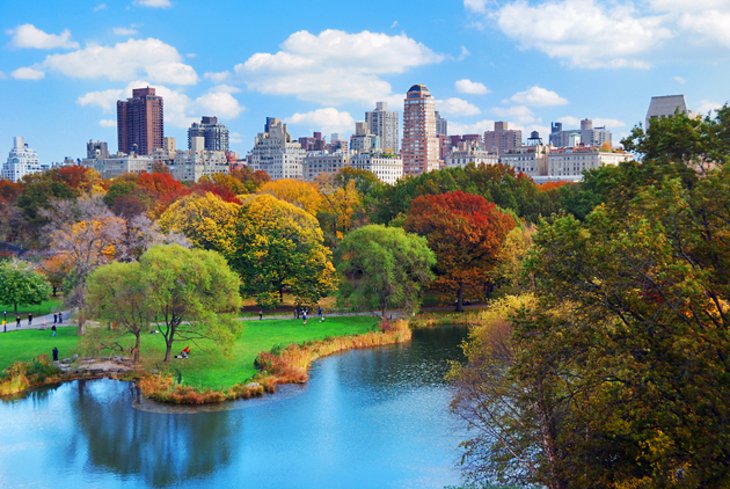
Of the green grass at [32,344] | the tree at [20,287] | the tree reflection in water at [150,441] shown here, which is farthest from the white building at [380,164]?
the tree reflection in water at [150,441]

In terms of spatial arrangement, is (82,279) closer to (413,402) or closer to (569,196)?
(413,402)

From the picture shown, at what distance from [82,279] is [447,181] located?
33.6 m

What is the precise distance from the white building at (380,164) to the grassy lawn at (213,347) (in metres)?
119

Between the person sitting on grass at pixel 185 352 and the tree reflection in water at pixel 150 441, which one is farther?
the person sitting on grass at pixel 185 352

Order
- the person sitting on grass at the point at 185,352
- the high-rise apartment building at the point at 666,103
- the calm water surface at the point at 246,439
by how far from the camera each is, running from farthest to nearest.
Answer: the high-rise apartment building at the point at 666,103 → the person sitting on grass at the point at 185,352 → the calm water surface at the point at 246,439

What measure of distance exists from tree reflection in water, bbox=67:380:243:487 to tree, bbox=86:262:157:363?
3.50 metres

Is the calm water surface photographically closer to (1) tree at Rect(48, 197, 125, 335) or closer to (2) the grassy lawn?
(2) the grassy lawn

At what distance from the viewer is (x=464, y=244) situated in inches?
1973

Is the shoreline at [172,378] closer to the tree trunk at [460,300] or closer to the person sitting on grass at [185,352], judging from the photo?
the person sitting on grass at [185,352]

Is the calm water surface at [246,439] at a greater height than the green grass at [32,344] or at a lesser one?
lesser

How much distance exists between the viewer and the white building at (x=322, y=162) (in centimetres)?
17126

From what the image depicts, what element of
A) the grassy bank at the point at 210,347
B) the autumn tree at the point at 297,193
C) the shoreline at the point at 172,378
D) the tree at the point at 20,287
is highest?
the autumn tree at the point at 297,193

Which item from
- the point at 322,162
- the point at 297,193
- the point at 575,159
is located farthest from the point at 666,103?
the point at 297,193

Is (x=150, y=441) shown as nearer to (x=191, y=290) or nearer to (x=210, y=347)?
(x=191, y=290)
